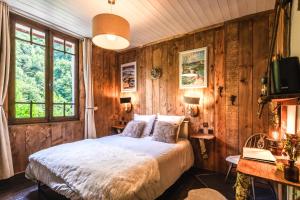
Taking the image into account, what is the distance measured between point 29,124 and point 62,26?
72.9 inches

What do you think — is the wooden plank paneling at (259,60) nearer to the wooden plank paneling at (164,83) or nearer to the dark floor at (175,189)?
the dark floor at (175,189)

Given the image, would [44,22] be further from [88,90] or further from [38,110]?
[38,110]

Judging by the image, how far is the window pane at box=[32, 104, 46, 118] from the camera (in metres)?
2.90

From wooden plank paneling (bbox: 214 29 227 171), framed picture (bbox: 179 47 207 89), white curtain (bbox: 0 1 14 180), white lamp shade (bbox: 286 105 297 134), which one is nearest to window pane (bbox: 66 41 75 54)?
white curtain (bbox: 0 1 14 180)

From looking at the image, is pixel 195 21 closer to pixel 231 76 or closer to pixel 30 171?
pixel 231 76

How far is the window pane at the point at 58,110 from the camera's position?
10.4ft

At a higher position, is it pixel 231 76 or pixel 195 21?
pixel 195 21

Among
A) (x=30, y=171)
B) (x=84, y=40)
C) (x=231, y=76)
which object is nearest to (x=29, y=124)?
(x=30, y=171)

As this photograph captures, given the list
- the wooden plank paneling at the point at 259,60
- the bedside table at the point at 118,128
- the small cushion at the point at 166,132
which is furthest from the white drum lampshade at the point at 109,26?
the bedside table at the point at 118,128

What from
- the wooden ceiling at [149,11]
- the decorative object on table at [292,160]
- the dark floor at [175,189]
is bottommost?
the dark floor at [175,189]

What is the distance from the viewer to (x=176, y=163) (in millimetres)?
2404

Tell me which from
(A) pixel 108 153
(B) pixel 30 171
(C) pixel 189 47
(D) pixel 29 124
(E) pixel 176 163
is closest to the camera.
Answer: (A) pixel 108 153

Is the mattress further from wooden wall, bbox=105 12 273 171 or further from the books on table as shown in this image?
the books on table

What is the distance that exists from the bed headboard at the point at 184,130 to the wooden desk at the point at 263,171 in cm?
167
